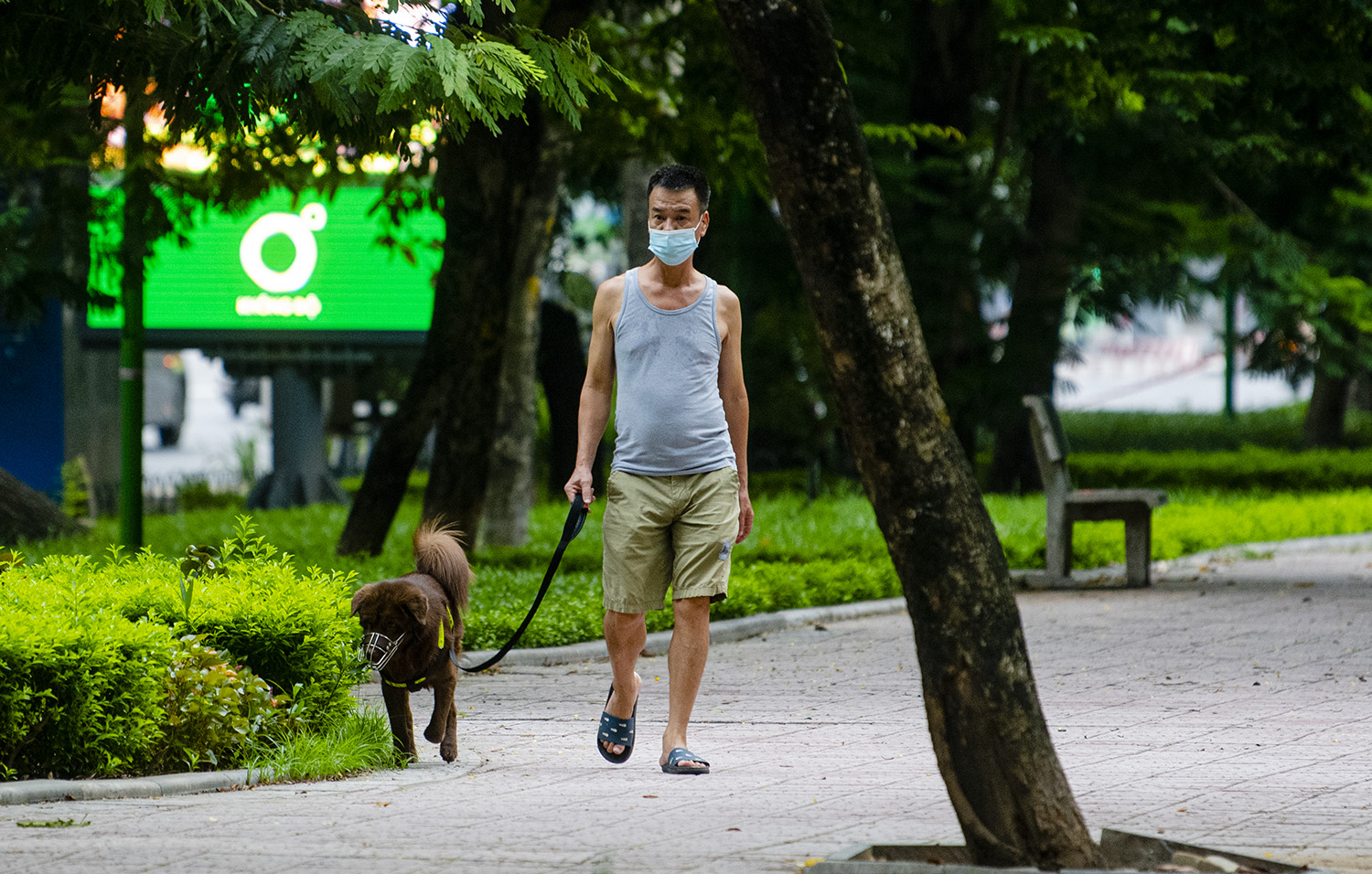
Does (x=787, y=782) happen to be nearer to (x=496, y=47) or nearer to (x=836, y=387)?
(x=836, y=387)

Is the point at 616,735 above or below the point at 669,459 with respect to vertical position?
below

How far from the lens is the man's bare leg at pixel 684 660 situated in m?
5.90

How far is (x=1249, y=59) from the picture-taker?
12.2 meters

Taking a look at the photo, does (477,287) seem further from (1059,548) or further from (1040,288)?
(1040,288)

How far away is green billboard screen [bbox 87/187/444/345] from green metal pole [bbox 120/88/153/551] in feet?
21.7

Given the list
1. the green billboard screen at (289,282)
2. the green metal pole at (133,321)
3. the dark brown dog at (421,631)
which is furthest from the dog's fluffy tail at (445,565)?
the green billboard screen at (289,282)

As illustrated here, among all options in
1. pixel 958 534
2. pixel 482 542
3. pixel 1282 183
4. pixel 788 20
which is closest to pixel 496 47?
pixel 788 20

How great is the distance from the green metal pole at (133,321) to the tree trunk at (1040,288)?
1052 cm

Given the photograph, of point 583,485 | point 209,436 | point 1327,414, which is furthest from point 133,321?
point 209,436

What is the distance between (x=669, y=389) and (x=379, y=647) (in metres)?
1.44

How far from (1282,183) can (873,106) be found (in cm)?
670

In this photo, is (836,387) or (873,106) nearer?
(836,387)

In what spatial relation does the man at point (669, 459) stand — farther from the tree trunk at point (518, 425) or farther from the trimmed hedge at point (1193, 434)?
the trimmed hedge at point (1193, 434)

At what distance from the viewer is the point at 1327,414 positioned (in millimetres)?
27094
